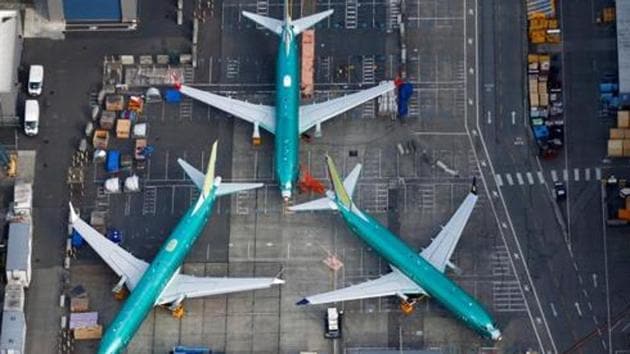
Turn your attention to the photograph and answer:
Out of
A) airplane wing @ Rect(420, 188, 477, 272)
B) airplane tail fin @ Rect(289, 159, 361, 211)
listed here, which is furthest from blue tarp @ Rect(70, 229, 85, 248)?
airplane wing @ Rect(420, 188, 477, 272)

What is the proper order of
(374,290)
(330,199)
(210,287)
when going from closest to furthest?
1. (374,290)
2. (210,287)
3. (330,199)

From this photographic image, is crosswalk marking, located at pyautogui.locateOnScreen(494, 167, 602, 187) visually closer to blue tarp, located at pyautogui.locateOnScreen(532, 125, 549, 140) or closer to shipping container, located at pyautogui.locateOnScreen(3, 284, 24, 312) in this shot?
blue tarp, located at pyautogui.locateOnScreen(532, 125, 549, 140)

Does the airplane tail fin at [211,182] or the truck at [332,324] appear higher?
the airplane tail fin at [211,182]

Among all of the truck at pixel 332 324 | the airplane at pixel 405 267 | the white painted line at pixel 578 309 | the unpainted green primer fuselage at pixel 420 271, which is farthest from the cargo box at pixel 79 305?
the white painted line at pixel 578 309

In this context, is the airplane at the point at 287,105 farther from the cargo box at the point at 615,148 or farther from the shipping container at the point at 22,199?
the cargo box at the point at 615,148

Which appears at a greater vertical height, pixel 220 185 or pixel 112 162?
pixel 112 162

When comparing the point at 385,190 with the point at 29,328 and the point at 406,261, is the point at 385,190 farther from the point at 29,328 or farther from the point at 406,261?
the point at 29,328

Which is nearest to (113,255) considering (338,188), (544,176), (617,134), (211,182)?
(211,182)

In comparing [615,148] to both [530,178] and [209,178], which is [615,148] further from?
[209,178]
